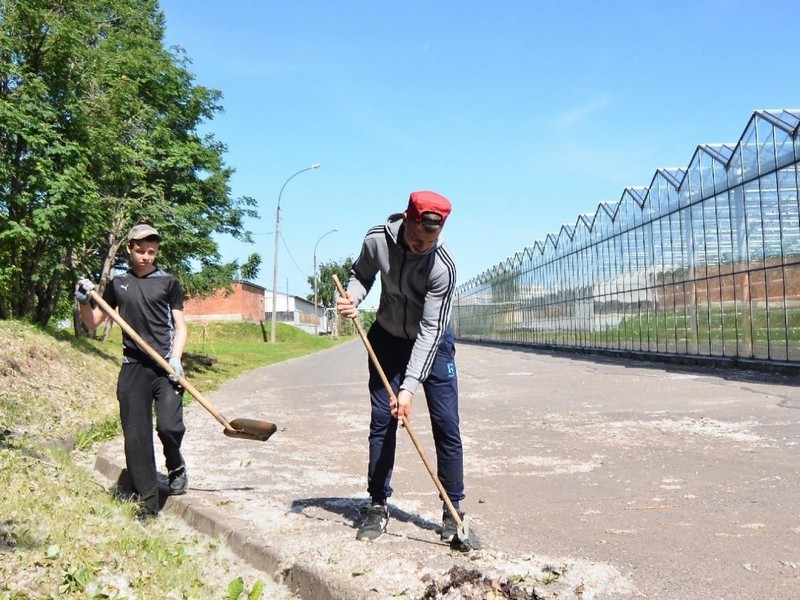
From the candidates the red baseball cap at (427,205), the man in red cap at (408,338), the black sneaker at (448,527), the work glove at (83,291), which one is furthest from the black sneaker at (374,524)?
the work glove at (83,291)

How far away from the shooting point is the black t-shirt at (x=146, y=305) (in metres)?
4.84

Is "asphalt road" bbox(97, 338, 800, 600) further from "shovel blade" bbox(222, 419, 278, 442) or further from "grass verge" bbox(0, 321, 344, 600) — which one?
"shovel blade" bbox(222, 419, 278, 442)

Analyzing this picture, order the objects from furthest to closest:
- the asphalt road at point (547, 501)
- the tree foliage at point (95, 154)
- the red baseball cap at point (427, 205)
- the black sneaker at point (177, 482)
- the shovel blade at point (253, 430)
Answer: the tree foliage at point (95, 154) → the black sneaker at point (177, 482) → the shovel blade at point (253, 430) → the red baseball cap at point (427, 205) → the asphalt road at point (547, 501)

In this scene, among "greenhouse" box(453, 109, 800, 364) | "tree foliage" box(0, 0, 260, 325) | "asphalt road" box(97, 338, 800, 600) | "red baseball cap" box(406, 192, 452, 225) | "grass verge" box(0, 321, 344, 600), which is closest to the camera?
"grass verge" box(0, 321, 344, 600)

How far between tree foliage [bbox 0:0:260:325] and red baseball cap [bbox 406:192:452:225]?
10.4 m

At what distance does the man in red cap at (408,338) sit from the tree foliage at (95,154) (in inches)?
394

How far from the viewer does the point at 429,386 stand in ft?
13.4

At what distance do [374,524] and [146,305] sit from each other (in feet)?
6.95

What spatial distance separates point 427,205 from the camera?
3.63m

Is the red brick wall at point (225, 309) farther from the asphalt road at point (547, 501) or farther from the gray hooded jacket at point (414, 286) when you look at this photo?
the gray hooded jacket at point (414, 286)

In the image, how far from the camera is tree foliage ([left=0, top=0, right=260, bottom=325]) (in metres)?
12.6

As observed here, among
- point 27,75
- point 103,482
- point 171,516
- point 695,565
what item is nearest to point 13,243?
point 27,75

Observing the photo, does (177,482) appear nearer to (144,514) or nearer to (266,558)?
(144,514)

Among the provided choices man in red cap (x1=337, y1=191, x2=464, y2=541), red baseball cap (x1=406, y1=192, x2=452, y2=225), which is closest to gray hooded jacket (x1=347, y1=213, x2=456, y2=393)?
man in red cap (x1=337, y1=191, x2=464, y2=541)
